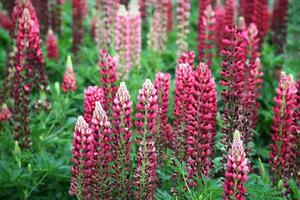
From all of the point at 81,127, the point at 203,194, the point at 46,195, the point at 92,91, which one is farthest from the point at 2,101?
the point at 203,194

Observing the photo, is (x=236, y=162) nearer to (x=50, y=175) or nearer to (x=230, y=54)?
(x=230, y=54)

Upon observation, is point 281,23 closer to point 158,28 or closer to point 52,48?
point 158,28

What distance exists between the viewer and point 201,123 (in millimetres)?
3943

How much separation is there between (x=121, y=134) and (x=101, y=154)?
193 mm

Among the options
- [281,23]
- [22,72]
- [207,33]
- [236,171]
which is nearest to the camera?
[236,171]

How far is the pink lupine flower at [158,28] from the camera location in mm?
7953

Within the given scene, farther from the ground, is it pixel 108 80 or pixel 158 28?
pixel 108 80

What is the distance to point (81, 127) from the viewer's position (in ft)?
12.5

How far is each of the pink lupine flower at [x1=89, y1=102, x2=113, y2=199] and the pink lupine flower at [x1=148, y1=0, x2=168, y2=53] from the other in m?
4.00

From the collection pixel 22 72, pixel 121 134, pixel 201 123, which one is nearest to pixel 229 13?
pixel 22 72

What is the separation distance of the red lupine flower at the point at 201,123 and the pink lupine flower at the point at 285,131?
0.64 meters

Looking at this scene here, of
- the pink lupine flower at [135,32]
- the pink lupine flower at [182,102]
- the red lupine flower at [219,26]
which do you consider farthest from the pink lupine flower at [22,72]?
the red lupine flower at [219,26]

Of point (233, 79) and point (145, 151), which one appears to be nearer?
point (145, 151)

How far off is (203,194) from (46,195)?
1.93 m
